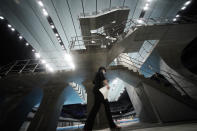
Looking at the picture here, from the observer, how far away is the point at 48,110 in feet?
15.6

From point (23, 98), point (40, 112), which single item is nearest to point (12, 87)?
point (23, 98)

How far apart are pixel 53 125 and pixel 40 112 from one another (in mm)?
1117

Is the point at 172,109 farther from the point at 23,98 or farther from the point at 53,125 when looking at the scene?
the point at 23,98

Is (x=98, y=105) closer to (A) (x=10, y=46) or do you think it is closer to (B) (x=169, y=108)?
(B) (x=169, y=108)

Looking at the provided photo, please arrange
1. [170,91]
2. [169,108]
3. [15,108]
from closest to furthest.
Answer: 1. [169,108]
2. [170,91]
3. [15,108]

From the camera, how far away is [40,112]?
4.59m

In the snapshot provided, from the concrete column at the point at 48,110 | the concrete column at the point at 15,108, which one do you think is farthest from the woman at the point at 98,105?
the concrete column at the point at 15,108

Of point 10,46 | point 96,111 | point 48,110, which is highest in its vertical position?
point 10,46

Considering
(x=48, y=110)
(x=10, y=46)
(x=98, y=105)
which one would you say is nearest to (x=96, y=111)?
(x=98, y=105)

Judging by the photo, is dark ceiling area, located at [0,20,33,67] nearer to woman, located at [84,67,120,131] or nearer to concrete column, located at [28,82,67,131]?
concrete column, located at [28,82,67,131]

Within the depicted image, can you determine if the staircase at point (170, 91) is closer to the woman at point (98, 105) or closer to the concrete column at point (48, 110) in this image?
the woman at point (98, 105)

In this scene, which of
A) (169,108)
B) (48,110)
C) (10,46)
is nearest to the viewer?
(169,108)

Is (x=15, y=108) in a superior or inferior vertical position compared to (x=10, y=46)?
inferior

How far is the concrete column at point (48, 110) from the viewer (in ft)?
13.9
